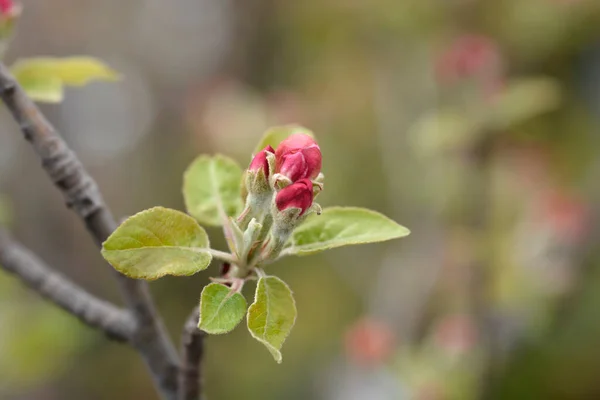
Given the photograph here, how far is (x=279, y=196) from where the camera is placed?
45 cm

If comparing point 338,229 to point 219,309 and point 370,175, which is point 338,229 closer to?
point 219,309

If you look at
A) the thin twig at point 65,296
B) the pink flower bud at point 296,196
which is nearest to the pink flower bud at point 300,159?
the pink flower bud at point 296,196

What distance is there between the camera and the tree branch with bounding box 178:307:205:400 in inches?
19.7

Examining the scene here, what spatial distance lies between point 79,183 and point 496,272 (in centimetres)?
152

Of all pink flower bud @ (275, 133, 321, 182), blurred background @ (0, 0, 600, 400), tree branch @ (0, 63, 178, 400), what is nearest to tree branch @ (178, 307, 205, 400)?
tree branch @ (0, 63, 178, 400)

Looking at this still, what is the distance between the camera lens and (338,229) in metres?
0.54

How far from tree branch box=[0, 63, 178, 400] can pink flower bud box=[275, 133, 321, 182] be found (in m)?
0.20

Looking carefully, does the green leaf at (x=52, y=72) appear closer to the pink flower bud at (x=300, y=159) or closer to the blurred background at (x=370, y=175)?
the pink flower bud at (x=300, y=159)

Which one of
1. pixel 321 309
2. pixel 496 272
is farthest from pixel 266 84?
pixel 496 272

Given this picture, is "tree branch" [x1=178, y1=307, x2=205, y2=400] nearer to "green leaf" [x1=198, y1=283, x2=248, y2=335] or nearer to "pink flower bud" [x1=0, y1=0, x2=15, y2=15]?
"green leaf" [x1=198, y1=283, x2=248, y2=335]

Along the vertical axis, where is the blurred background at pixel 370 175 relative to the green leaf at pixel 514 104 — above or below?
below

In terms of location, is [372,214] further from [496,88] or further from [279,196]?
[496,88]

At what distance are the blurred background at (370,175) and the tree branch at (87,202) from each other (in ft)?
1.90

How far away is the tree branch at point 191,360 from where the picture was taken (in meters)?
0.50
